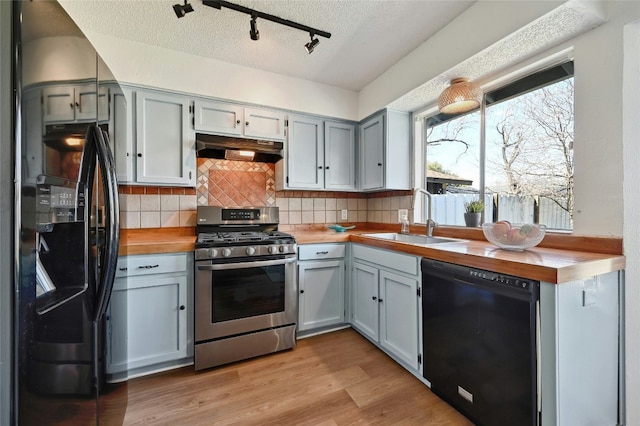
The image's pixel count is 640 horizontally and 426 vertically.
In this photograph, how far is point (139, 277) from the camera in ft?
5.72

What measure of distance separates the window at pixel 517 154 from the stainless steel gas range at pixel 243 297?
1556 millimetres

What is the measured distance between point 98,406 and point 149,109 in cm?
197

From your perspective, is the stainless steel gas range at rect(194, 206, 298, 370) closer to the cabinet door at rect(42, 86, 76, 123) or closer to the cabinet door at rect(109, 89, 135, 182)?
the cabinet door at rect(109, 89, 135, 182)

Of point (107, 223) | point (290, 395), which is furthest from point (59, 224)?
point (290, 395)

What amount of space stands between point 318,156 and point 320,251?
3.24ft

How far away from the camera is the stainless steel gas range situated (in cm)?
187

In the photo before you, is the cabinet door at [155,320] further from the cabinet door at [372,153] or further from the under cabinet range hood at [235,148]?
the cabinet door at [372,153]

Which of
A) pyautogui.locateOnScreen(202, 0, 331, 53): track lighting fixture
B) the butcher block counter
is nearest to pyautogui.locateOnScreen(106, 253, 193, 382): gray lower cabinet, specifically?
the butcher block counter

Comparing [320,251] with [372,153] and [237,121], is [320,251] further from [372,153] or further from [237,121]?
[237,121]

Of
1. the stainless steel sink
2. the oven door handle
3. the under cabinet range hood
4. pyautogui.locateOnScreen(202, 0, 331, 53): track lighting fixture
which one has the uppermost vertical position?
pyautogui.locateOnScreen(202, 0, 331, 53): track lighting fixture

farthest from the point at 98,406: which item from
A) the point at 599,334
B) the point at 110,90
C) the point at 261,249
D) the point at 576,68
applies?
the point at 576,68

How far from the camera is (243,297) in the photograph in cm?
199

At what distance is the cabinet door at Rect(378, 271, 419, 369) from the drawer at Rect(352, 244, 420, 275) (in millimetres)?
62

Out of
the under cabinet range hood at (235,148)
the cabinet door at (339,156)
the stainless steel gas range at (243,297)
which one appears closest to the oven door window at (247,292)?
the stainless steel gas range at (243,297)
